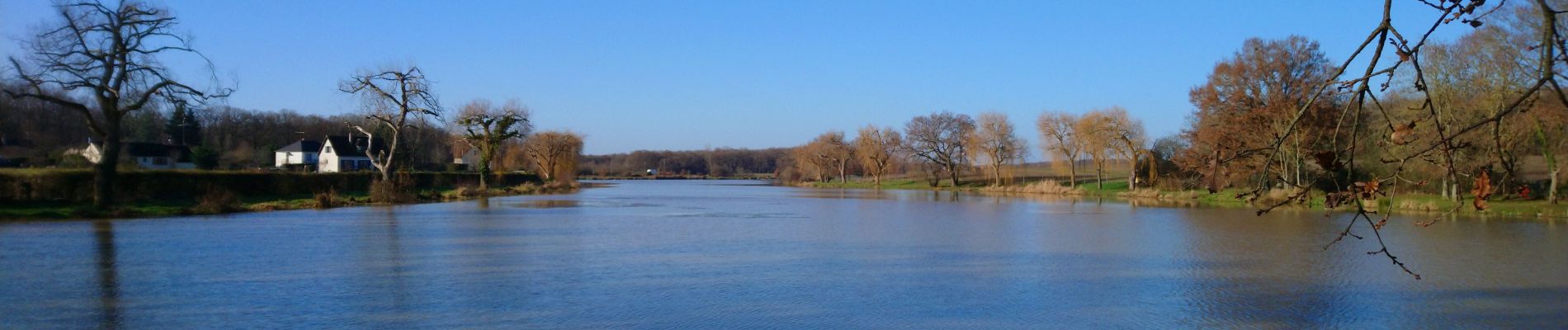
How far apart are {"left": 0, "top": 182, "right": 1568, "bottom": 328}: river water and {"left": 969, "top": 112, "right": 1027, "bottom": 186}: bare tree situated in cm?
3284

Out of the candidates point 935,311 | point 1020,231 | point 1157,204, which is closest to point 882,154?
point 1157,204

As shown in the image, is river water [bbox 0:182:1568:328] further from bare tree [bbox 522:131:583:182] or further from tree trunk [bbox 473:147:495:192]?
bare tree [bbox 522:131:583:182]

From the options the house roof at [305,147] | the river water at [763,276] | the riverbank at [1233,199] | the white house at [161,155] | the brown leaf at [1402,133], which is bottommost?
the river water at [763,276]

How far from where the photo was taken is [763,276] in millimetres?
9898

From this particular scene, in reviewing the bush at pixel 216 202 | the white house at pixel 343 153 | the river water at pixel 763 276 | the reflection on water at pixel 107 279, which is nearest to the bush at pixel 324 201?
the bush at pixel 216 202

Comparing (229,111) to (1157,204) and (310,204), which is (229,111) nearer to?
(310,204)

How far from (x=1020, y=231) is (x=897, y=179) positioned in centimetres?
4988

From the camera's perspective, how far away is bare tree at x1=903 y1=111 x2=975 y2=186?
183 ft

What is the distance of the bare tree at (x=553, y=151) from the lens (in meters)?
52.7

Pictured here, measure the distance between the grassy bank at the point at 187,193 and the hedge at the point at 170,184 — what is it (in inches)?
0.6

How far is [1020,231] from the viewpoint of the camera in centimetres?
1695

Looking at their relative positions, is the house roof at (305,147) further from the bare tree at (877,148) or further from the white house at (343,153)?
the bare tree at (877,148)

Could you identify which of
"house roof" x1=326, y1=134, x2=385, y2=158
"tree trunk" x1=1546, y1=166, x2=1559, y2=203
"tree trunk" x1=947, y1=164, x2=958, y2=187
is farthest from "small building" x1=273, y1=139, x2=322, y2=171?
"tree trunk" x1=1546, y1=166, x2=1559, y2=203

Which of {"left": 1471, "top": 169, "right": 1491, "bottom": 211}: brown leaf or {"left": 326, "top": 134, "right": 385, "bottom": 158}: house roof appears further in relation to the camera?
{"left": 326, "top": 134, "right": 385, "bottom": 158}: house roof
